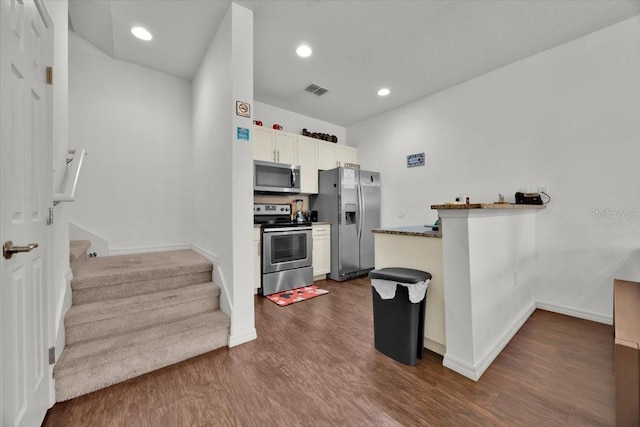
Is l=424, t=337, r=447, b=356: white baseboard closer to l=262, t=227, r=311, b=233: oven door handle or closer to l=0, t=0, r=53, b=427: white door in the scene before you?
l=262, t=227, r=311, b=233: oven door handle

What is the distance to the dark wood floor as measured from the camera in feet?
4.43

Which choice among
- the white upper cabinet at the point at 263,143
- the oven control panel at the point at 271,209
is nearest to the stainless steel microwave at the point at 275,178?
the white upper cabinet at the point at 263,143

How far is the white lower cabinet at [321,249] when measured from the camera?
4.01 m

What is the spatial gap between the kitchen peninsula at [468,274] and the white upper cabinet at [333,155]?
8.03 ft

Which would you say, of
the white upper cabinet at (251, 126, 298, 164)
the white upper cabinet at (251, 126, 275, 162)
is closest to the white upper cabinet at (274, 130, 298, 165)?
the white upper cabinet at (251, 126, 298, 164)

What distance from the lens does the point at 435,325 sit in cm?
194

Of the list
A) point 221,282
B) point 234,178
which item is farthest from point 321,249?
point 234,178

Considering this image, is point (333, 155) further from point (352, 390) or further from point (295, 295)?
point (352, 390)

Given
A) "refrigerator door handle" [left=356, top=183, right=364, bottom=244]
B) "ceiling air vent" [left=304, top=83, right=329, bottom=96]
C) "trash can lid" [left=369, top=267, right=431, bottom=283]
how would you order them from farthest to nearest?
"refrigerator door handle" [left=356, top=183, right=364, bottom=244] < "ceiling air vent" [left=304, top=83, right=329, bottom=96] < "trash can lid" [left=369, top=267, right=431, bottom=283]

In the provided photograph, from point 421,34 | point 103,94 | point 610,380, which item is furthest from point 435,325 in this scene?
point 103,94

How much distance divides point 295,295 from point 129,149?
112 inches

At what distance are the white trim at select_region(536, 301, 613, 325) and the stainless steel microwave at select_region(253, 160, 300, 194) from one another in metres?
3.49

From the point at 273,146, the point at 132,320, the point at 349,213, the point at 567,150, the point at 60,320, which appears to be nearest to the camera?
the point at 60,320

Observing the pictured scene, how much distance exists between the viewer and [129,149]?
125 inches
